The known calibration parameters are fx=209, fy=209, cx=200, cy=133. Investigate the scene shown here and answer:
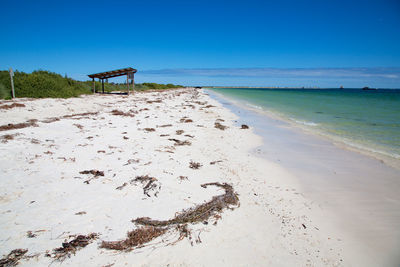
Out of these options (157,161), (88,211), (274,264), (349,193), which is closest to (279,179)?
(349,193)

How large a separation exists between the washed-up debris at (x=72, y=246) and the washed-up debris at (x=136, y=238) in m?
0.17

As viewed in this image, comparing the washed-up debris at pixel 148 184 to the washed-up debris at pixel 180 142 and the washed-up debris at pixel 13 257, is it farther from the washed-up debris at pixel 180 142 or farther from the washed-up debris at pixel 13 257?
the washed-up debris at pixel 180 142

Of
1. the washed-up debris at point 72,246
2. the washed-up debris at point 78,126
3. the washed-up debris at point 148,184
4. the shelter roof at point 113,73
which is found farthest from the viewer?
the shelter roof at point 113,73

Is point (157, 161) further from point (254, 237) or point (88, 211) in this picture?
point (254, 237)

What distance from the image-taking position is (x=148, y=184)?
3.54 meters

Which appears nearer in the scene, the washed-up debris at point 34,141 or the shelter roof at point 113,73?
the washed-up debris at point 34,141

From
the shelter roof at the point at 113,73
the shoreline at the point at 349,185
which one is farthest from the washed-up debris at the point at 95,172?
the shelter roof at the point at 113,73

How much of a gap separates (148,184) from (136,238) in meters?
1.28

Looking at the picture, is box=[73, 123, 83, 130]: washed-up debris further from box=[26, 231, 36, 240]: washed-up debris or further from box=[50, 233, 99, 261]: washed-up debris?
box=[50, 233, 99, 261]: washed-up debris

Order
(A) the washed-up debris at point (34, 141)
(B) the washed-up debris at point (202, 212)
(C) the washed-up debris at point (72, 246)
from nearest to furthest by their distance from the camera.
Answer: (C) the washed-up debris at point (72, 246) → (B) the washed-up debris at point (202, 212) → (A) the washed-up debris at point (34, 141)

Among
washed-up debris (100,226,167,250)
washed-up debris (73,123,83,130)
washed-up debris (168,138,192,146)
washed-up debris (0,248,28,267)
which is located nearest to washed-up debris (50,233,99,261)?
washed-up debris (100,226,167,250)

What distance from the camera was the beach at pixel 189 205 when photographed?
2191mm

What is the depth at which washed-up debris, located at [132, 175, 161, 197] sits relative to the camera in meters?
3.35

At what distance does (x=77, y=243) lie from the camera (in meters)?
2.19
